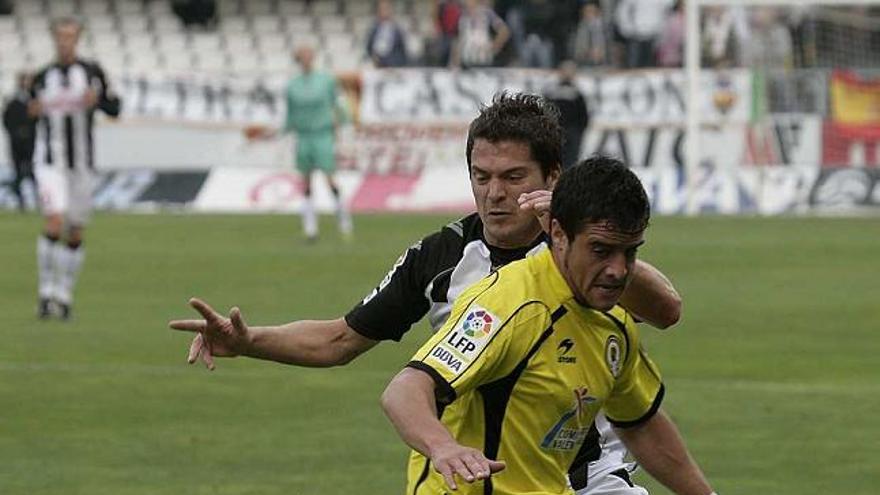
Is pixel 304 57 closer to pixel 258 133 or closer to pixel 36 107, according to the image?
pixel 258 133

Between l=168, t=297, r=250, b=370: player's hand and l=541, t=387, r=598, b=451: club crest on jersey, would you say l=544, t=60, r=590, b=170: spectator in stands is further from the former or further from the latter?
l=541, t=387, r=598, b=451: club crest on jersey

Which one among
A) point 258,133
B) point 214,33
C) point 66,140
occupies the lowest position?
point 258,133

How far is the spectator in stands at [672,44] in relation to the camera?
33.9m

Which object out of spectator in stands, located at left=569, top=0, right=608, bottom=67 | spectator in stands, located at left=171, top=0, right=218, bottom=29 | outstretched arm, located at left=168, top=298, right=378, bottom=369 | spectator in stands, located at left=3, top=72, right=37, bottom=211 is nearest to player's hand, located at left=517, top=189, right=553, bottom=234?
outstretched arm, located at left=168, top=298, right=378, bottom=369

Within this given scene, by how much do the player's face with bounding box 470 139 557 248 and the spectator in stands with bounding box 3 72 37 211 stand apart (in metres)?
28.2

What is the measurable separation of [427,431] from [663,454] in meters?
1.31

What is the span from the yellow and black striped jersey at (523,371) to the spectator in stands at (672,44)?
2887 centimetres

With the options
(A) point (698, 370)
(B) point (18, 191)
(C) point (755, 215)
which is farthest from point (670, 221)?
(A) point (698, 370)

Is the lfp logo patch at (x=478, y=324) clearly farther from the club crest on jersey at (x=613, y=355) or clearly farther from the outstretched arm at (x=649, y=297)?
the outstretched arm at (x=649, y=297)

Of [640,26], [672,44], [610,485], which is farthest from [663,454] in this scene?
[640,26]

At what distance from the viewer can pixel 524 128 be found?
5.86m

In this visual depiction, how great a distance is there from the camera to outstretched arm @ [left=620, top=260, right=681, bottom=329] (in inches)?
216

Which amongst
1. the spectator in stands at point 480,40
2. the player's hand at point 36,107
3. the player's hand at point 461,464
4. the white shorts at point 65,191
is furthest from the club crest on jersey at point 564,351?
the spectator in stands at point 480,40

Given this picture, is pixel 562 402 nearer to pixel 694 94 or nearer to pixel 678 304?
pixel 678 304
